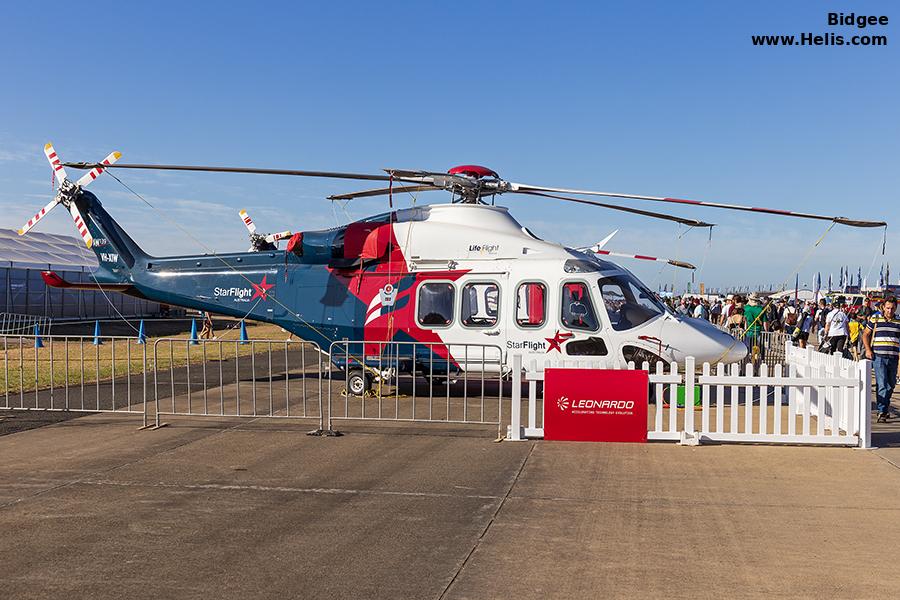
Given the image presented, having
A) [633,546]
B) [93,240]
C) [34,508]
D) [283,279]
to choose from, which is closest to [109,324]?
[93,240]

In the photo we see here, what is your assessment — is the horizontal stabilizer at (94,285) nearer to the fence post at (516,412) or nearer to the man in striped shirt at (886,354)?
the fence post at (516,412)

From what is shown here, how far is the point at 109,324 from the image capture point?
40.9 meters

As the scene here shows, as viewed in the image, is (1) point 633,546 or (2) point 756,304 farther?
(2) point 756,304

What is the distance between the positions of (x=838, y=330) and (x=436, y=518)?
17.2m

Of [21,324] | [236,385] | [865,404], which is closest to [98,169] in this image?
[236,385]

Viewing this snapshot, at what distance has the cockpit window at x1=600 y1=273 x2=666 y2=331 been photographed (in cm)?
1363

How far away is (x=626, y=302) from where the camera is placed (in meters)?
13.8

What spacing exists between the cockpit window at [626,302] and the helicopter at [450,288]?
19 mm

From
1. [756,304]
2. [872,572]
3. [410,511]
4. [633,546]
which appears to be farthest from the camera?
[756,304]

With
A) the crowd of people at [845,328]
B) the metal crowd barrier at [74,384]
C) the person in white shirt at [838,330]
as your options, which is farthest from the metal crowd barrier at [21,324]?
the person in white shirt at [838,330]

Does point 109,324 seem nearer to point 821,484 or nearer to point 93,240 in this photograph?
point 93,240

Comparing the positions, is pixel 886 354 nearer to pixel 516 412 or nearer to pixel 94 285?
pixel 516 412

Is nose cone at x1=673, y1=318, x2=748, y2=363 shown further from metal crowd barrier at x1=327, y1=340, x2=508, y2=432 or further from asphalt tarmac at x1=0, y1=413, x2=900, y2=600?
asphalt tarmac at x1=0, y1=413, x2=900, y2=600

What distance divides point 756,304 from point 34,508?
21.3 m
